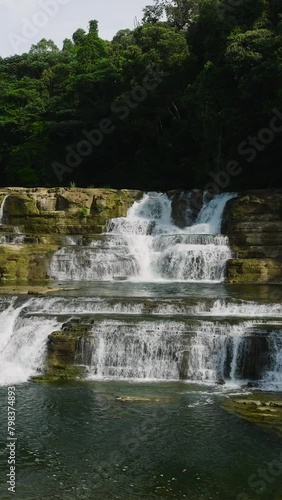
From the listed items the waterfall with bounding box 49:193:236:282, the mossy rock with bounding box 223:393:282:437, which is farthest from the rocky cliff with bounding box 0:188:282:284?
the mossy rock with bounding box 223:393:282:437

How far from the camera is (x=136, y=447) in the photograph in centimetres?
1064

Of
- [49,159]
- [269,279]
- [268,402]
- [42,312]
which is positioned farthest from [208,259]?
[49,159]

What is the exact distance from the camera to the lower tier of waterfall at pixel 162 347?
48.4ft

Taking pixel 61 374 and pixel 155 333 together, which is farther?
pixel 155 333

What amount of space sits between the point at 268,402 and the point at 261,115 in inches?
801

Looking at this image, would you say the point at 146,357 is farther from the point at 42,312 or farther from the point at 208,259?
the point at 208,259

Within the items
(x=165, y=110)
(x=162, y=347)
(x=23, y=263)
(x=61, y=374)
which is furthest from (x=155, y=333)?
(x=165, y=110)

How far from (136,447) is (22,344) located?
21.4 feet

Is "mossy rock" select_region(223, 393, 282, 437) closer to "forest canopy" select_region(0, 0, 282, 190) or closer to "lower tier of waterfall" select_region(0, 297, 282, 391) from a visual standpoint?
"lower tier of waterfall" select_region(0, 297, 282, 391)

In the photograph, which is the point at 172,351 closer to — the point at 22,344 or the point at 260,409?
the point at 260,409

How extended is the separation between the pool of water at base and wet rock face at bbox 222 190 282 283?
32.0ft

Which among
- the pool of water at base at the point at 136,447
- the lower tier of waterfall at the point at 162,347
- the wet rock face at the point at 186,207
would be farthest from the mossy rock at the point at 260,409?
the wet rock face at the point at 186,207

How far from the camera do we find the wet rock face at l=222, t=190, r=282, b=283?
2289 centimetres

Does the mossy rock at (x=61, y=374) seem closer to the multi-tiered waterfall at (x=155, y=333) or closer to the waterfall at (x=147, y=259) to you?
the multi-tiered waterfall at (x=155, y=333)
